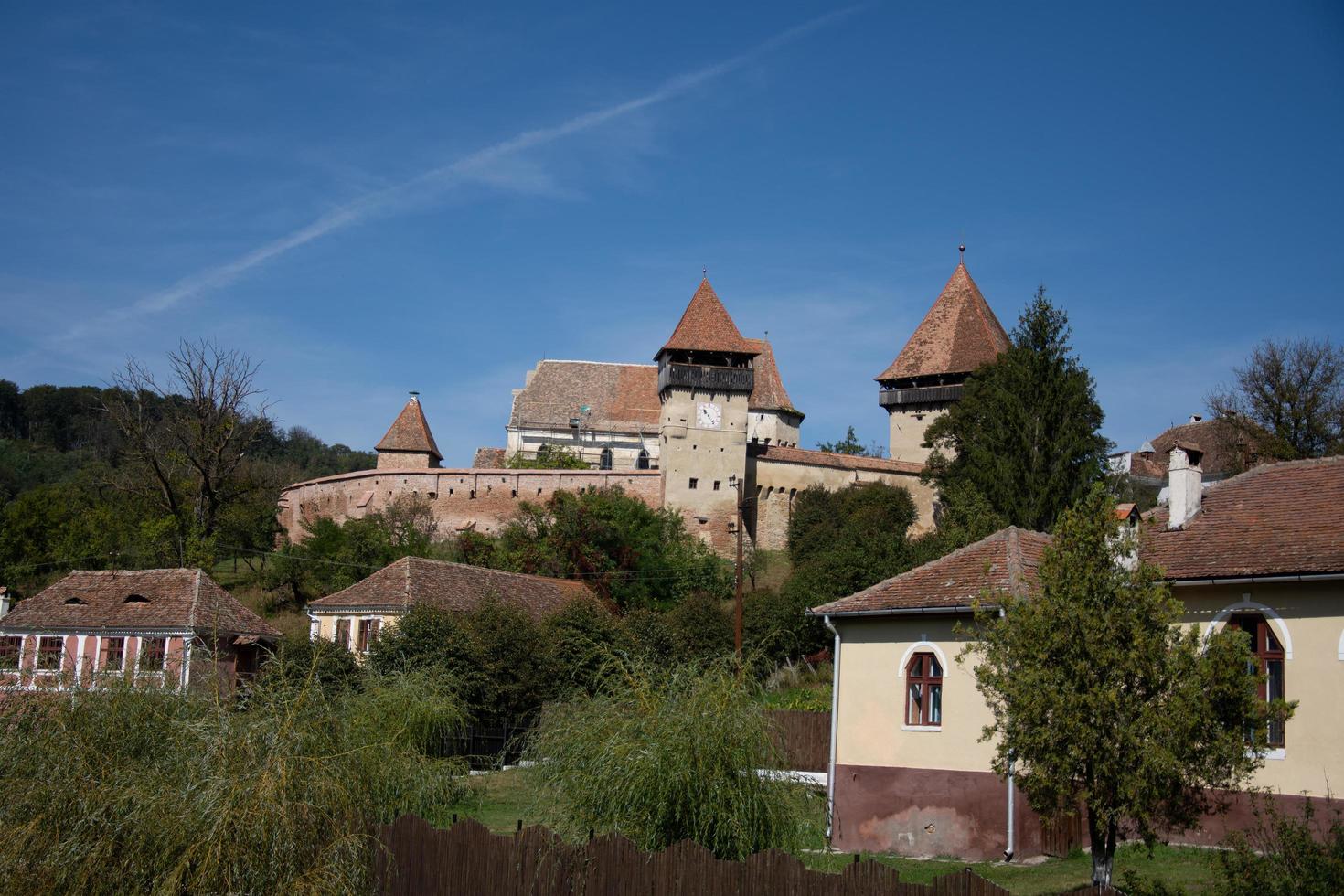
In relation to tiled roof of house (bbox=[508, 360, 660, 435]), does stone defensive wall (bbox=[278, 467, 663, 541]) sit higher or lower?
lower

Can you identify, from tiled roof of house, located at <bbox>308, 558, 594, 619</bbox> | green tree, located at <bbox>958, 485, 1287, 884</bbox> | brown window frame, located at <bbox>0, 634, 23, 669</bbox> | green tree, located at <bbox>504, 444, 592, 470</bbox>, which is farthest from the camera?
green tree, located at <bbox>504, 444, 592, 470</bbox>

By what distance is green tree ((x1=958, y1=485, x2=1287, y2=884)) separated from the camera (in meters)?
10.8

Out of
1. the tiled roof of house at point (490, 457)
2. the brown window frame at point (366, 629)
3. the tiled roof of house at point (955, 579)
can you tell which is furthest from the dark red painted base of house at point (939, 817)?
the tiled roof of house at point (490, 457)

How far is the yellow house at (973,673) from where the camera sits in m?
15.1

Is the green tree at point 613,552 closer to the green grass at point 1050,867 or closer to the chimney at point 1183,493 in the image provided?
the chimney at point 1183,493

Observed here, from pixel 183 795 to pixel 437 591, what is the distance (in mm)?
22957

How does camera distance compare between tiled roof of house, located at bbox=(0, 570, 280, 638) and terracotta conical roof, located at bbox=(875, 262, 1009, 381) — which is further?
terracotta conical roof, located at bbox=(875, 262, 1009, 381)

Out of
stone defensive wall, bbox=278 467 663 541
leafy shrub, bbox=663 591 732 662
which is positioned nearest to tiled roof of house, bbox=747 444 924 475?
stone defensive wall, bbox=278 467 663 541

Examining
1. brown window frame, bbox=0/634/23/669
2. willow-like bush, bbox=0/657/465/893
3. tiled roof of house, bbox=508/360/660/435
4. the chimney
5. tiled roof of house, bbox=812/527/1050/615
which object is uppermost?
tiled roof of house, bbox=508/360/660/435

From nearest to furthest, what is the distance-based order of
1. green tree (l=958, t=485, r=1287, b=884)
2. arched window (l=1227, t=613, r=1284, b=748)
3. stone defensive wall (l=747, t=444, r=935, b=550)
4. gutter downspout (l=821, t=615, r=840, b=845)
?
green tree (l=958, t=485, r=1287, b=884) < arched window (l=1227, t=613, r=1284, b=748) < gutter downspout (l=821, t=615, r=840, b=845) < stone defensive wall (l=747, t=444, r=935, b=550)

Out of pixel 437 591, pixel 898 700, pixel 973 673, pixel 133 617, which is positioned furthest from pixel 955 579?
pixel 133 617

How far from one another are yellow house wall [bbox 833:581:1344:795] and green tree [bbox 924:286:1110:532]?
17.6 m

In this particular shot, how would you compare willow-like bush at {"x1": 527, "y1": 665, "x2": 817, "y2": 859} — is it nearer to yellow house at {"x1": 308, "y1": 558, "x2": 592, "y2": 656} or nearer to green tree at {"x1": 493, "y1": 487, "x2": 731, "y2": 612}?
yellow house at {"x1": 308, "y1": 558, "x2": 592, "y2": 656}

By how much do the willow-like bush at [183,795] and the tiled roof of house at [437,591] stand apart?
1846 centimetres
